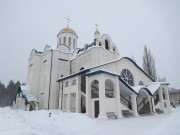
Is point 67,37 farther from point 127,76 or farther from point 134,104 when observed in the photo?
point 134,104

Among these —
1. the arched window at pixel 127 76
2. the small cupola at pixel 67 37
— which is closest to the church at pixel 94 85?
the arched window at pixel 127 76

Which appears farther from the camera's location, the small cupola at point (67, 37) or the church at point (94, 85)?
the small cupola at point (67, 37)

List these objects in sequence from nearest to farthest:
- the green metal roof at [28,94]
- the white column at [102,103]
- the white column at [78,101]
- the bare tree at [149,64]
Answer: the white column at [102,103]
the white column at [78,101]
the green metal roof at [28,94]
the bare tree at [149,64]

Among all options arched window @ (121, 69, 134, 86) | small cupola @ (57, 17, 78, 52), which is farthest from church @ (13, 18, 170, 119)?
small cupola @ (57, 17, 78, 52)

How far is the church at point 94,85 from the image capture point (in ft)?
50.4

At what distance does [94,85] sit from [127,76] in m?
4.87

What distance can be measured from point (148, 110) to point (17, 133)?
17269 millimetres

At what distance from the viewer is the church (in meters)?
15.4

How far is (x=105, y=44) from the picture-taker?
24156mm

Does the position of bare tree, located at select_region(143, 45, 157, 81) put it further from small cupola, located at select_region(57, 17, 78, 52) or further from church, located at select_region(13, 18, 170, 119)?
small cupola, located at select_region(57, 17, 78, 52)

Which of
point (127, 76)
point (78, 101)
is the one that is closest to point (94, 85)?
point (78, 101)

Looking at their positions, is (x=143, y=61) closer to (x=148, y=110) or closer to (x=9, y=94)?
(x=148, y=110)

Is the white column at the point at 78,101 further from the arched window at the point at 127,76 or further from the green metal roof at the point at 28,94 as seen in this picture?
the green metal roof at the point at 28,94

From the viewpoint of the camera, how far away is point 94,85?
63.5 ft
